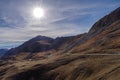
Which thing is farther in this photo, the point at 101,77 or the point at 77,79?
the point at 77,79

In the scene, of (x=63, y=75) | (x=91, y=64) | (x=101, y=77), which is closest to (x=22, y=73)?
(x=63, y=75)

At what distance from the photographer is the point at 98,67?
9756cm

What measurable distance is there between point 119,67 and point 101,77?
6.88 m

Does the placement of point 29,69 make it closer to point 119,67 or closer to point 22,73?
point 22,73

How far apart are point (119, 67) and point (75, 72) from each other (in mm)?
33000

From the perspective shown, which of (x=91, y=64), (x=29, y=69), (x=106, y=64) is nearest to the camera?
(x=106, y=64)

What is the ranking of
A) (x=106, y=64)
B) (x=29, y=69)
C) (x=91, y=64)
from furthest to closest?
(x=29, y=69) < (x=91, y=64) < (x=106, y=64)

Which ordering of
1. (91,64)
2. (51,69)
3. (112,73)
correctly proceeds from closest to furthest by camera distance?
(112,73), (91,64), (51,69)

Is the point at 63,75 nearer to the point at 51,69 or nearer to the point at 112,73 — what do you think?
the point at 51,69

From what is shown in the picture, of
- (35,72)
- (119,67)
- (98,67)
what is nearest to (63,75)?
(98,67)

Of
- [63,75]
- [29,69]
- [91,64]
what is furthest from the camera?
[29,69]

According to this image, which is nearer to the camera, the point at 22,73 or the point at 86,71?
the point at 86,71

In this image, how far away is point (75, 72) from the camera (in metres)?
110

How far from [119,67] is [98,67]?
18.5m
